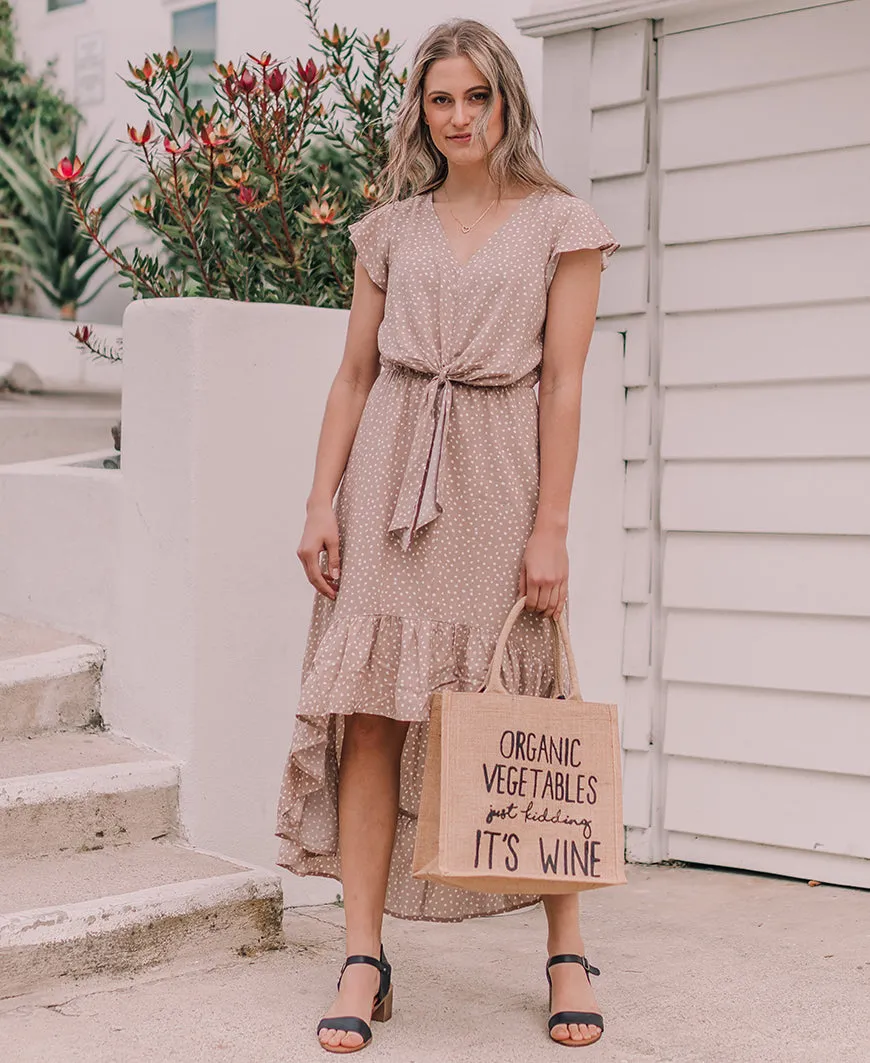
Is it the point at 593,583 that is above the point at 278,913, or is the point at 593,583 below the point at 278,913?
above

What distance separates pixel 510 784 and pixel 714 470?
1561 millimetres

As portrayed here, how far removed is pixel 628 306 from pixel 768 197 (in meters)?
0.47

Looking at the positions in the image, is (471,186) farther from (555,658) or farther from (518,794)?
(518,794)

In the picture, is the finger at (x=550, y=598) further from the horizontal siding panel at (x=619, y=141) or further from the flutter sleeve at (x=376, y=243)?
the horizontal siding panel at (x=619, y=141)

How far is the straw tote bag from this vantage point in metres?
2.24

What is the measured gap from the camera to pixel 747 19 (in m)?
3.47

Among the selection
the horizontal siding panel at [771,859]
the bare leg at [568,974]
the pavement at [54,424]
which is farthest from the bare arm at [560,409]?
the pavement at [54,424]

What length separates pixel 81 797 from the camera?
2938 millimetres

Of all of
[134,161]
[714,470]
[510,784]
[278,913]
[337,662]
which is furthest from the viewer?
[134,161]

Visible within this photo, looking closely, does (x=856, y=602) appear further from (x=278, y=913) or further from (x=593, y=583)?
(x=278, y=913)

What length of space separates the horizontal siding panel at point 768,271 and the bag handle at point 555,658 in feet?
4.48

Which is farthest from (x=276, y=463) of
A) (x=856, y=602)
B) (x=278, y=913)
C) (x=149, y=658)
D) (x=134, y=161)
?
(x=134, y=161)

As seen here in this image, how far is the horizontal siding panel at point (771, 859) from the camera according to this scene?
3.43 m

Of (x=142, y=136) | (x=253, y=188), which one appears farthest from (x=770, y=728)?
(x=142, y=136)
